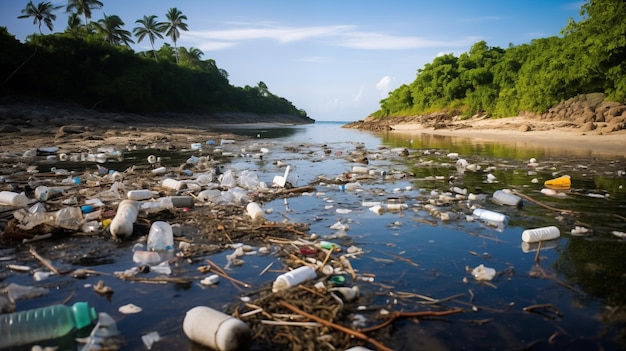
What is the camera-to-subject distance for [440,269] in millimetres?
3418

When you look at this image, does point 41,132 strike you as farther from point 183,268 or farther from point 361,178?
point 183,268

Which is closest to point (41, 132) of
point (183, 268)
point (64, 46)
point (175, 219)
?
point (175, 219)

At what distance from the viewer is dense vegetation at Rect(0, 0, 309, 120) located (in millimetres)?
35188

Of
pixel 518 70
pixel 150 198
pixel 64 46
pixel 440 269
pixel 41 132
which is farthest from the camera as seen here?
pixel 64 46

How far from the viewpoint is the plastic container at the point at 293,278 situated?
295 centimetres

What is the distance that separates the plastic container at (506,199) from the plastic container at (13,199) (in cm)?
741

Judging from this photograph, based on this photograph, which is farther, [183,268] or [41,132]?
[41,132]

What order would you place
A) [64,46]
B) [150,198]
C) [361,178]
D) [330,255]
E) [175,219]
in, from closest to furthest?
[330,255]
[175,219]
[150,198]
[361,178]
[64,46]

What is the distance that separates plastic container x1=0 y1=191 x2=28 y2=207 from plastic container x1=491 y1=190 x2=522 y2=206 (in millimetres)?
7412

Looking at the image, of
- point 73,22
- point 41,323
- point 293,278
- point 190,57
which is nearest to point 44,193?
point 41,323

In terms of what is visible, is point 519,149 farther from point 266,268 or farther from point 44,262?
point 44,262

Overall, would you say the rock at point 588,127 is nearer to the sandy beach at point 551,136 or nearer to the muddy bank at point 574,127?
the muddy bank at point 574,127

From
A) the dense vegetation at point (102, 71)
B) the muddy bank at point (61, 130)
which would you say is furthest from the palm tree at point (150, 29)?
the muddy bank at point (61, 130)

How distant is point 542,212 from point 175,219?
5.30 meters
